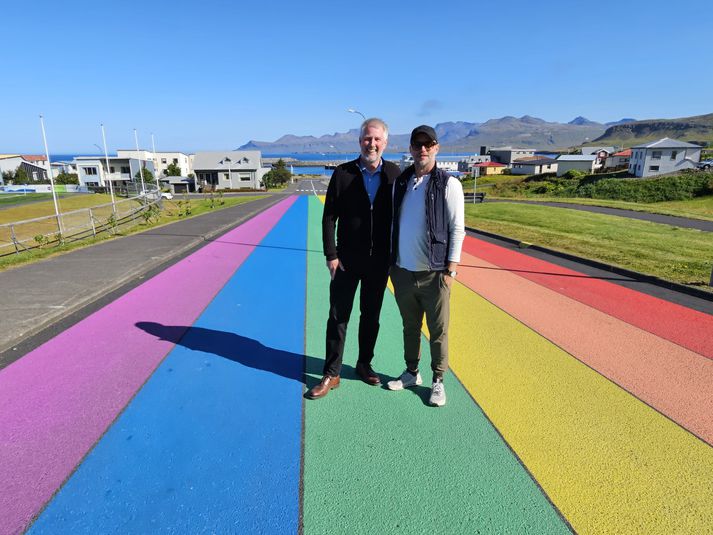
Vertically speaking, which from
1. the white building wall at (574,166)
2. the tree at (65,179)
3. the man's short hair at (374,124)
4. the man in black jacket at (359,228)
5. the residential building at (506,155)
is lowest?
the tree at (65,179)

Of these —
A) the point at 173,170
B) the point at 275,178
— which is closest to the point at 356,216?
the point at 275,178

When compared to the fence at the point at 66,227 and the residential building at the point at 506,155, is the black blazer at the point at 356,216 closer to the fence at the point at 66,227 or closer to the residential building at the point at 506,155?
the fence at the point at 66,227

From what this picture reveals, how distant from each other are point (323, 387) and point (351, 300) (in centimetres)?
79

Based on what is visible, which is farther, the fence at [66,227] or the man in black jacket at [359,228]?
the fence at [66,227]

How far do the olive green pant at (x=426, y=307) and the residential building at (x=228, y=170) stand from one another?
69756 mm

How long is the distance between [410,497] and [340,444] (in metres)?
0.64

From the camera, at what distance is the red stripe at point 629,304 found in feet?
15.6

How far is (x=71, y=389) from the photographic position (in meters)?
3.46

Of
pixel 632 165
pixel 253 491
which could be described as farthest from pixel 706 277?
pixel 632 165

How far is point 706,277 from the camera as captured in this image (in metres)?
7.00

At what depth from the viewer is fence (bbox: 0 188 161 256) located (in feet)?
43.0

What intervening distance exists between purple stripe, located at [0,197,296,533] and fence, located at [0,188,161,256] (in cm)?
924

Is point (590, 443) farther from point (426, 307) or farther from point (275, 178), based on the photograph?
point (275, 178)

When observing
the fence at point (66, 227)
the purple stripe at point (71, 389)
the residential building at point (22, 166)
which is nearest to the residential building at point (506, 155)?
the fence at point (66, 227)
